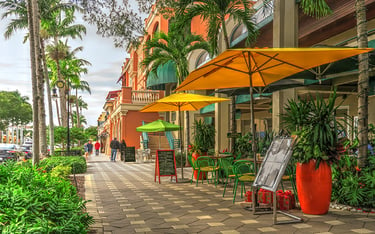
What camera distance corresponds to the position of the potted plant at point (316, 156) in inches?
217

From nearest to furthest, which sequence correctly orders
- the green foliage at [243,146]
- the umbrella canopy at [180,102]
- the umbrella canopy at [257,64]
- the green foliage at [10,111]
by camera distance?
the umbrella canopy at [257,64] → the umbrella canopy at [180,102] → the green foliage at [243,146] → the green foliage at [10,111]

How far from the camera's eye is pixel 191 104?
1130 centimetres

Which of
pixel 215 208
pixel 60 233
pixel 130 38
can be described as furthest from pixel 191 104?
pixel 60 233

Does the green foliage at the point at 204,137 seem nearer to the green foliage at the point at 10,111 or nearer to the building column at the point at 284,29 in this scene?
the building column at the point at 284,29

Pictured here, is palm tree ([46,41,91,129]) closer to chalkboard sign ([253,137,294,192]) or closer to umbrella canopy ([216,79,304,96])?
umbrella canopy ([216,79,304,96])

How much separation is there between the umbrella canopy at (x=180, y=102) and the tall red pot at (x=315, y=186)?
4.41 meters

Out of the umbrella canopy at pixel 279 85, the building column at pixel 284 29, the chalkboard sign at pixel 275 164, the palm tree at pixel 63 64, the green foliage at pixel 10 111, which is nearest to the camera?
the chalkboard sign at pixel 275 164

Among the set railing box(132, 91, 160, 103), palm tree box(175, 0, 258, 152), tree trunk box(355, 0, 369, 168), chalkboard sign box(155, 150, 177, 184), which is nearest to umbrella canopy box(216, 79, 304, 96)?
palm tree box(175, 0, 258, 152)

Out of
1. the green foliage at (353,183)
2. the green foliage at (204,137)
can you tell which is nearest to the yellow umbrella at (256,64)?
the green foliage at (353,183)

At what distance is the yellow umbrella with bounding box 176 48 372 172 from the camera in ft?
16.0

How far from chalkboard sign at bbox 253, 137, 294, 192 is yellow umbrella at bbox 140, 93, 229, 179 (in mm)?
4246

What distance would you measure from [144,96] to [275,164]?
24031 mm

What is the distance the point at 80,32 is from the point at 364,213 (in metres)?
24.4

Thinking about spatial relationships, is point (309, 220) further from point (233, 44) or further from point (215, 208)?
point (233, 44)
